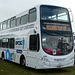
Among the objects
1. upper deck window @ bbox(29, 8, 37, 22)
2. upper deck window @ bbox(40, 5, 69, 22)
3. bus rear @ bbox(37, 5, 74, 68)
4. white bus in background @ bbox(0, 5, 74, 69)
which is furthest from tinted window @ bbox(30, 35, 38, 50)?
upper deck window @ bbox(40, 5, 69, 22)

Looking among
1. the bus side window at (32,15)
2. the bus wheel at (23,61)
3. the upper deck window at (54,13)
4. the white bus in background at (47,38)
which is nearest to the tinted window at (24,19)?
the white bus in background at (47,38)

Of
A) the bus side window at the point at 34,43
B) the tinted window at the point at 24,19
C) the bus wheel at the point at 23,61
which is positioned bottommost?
the bus wheel at the point at 23,61

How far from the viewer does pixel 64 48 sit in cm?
1009

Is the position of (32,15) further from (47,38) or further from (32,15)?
(47,38)

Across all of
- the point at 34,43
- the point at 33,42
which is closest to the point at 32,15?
the point at 33,42

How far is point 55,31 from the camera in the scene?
9969 millimetres

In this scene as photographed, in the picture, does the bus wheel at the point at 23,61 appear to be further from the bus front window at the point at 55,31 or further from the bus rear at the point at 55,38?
the bus front window at the point at 55,31

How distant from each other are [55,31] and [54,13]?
4.04ft

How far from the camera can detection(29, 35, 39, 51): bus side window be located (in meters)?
9.69

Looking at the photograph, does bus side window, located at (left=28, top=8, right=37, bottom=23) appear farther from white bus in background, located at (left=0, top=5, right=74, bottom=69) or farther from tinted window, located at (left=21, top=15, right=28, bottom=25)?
tinted window, located at (left=21, top=15, right=28, bottom=25)

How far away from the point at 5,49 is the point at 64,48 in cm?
743

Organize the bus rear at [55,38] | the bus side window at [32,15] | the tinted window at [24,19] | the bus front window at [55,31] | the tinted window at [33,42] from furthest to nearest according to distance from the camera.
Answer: the tinted window at [24,19], the bus side window at [32,15], the tinted window at [33,42], the bus front window at [55,31], the bus rear at [55,38]

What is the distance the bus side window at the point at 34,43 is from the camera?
969cm

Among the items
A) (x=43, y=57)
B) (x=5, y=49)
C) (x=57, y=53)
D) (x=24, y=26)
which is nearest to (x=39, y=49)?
(x=43, y=57)
